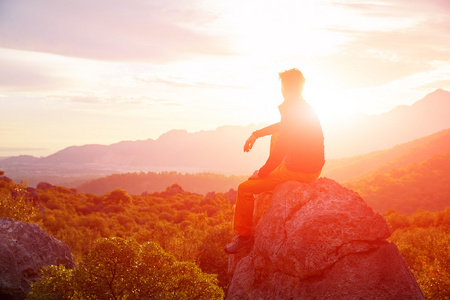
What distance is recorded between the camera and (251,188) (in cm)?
662

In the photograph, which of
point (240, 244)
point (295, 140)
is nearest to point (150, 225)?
point (240, 244)

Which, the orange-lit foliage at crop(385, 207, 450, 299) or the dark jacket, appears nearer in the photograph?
the dark jacket

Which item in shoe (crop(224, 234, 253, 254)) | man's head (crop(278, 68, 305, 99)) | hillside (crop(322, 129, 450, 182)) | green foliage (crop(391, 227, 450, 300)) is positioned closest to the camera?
man's head (crop(278, 68, 305, 99))

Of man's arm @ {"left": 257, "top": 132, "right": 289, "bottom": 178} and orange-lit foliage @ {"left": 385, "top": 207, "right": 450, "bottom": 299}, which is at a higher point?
man's arm @ {"left": 257, "top": 132, "right": 289, "bottom": 178}

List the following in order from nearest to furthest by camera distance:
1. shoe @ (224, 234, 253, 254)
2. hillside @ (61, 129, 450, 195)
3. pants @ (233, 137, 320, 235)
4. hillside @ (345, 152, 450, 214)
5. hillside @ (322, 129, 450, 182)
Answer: pants @ (233, 137, 320, 235) → shoe @ (224, 234, 253, 254) → hillside @ (345, 152, 450, 214) → hillside @ (322, 129, 450, 182) → hillside @ (61, 129, 450, 195)

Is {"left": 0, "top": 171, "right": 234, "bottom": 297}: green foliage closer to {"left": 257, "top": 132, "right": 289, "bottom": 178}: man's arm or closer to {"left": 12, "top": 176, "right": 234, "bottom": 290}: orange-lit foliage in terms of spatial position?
{"left": 12, "top": 176, "right": 234, "bottom": 290}: orange-lit foliage

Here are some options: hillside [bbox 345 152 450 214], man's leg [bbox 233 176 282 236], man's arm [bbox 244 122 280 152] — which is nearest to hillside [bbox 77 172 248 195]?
hillside [bbox 345 152 450 214]

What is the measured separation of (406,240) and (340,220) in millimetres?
22923

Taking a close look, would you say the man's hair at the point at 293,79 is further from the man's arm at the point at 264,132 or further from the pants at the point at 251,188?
the pants at the point at 251,188

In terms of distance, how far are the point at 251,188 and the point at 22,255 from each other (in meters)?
6.53

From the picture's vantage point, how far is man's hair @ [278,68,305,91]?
6297mm

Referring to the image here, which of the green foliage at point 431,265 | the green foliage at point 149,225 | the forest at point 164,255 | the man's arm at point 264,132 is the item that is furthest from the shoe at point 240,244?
the green foliage at point 431,265

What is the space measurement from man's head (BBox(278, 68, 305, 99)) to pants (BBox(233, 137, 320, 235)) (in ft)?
A: 4.55

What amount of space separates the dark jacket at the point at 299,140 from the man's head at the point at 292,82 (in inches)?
5.7
